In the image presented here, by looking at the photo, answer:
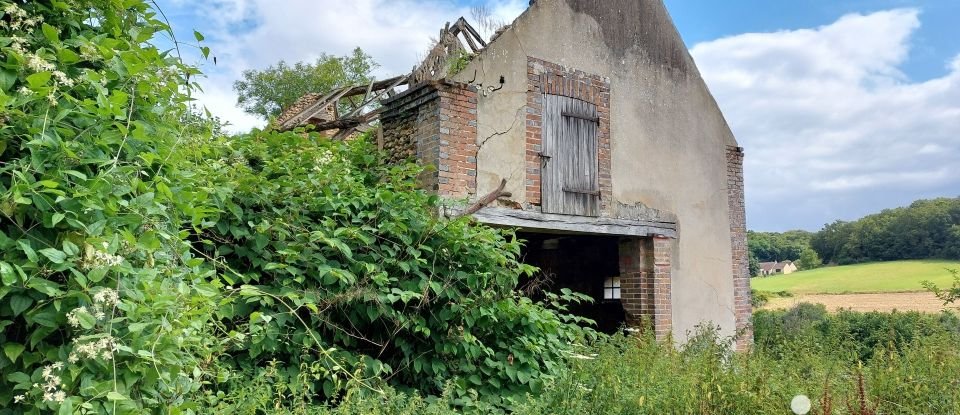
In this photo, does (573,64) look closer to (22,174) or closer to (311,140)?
(311,140)

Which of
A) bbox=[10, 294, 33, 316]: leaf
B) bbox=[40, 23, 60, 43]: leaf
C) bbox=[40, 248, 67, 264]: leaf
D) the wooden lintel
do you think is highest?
bbox=[40, 23, 60, 43]: leaf

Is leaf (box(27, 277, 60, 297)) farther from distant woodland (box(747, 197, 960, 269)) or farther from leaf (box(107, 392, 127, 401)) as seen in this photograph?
distant woodland (box(747, 197, 960, 269))

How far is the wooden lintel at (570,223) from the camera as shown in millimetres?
7806

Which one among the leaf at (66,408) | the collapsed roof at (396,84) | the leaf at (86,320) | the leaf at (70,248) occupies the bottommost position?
the leaf at (66,408)

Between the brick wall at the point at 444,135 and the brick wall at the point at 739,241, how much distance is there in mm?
5249

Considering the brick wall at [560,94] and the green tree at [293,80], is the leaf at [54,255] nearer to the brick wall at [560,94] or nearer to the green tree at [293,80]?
the brick wall at [560,94]

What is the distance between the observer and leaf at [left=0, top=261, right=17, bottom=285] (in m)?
1.98

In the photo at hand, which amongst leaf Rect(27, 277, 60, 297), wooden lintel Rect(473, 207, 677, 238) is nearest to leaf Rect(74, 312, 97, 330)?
leaf Rect(27, 277, 60, 297)

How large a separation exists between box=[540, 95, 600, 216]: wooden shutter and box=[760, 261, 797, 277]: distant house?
4180 centimetres

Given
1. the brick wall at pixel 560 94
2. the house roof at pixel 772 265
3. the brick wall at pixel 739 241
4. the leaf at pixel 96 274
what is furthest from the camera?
the house roof at pixel 772 265

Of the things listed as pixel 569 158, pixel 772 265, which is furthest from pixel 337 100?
pixel 772 265

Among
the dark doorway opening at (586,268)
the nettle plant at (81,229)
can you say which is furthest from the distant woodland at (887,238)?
the nettle plant at (81,229)

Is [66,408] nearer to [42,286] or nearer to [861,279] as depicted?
[42,286]

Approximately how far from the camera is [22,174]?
6.81 ft
